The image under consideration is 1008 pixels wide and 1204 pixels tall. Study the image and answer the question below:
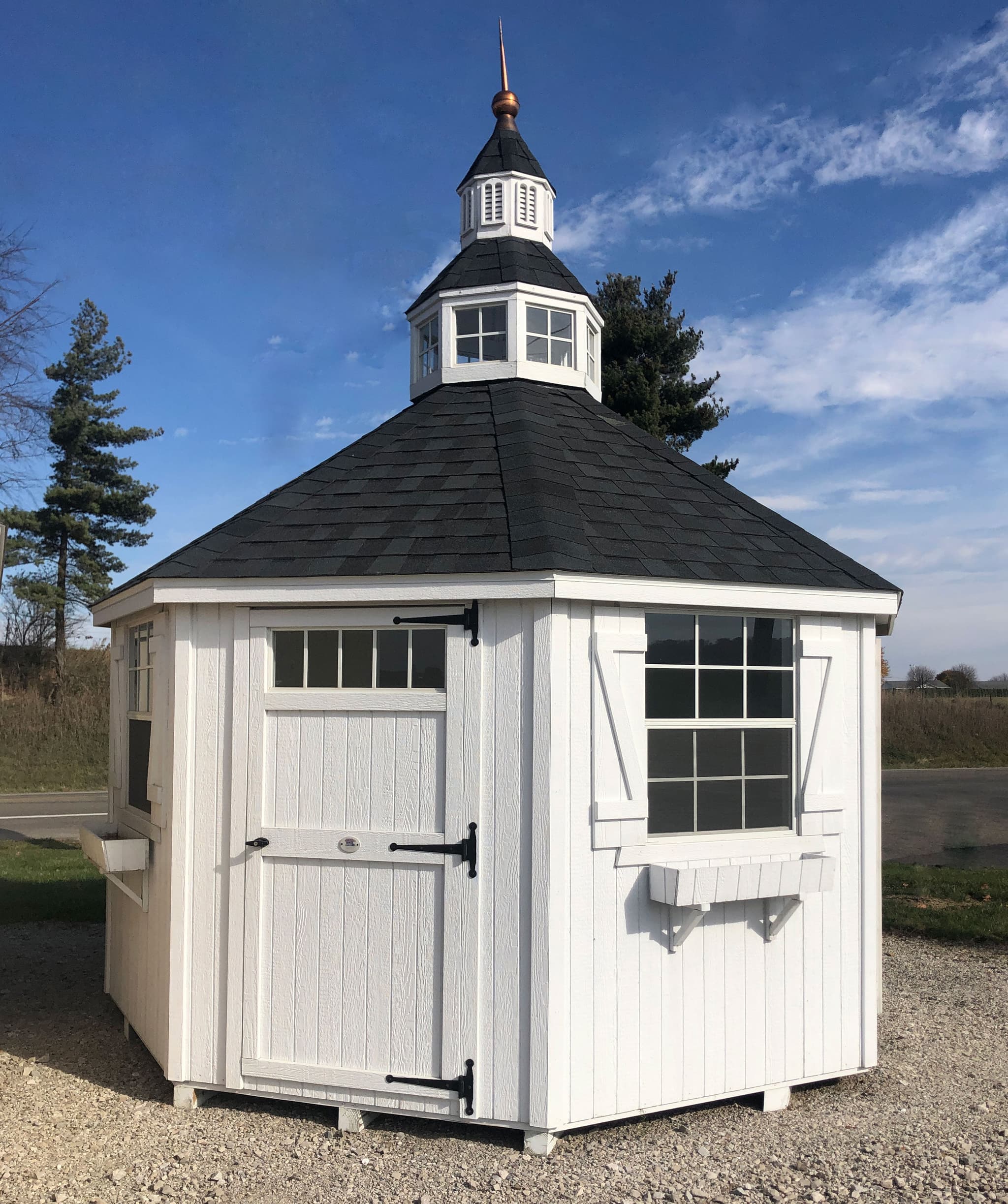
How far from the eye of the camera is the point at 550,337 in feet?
23.8

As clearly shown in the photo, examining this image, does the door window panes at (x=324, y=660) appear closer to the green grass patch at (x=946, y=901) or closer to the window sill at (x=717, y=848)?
the window sill at (x=717, y=848)

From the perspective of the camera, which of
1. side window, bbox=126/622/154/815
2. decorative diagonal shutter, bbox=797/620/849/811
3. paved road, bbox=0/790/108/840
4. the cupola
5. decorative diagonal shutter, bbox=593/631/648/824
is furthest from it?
paved road, bbox=0/790/108/840

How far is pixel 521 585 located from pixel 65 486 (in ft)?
84.3

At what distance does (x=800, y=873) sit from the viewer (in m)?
4.96

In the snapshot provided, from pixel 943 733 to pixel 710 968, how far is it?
24.2m

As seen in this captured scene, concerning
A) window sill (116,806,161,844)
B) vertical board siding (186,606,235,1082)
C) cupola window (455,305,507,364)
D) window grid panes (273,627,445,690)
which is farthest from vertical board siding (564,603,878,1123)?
cupola window (455,305,507,364)

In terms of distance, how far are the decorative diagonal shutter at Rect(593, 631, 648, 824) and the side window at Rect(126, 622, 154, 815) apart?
2.86 m

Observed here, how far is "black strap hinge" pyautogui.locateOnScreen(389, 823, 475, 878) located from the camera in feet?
15.4

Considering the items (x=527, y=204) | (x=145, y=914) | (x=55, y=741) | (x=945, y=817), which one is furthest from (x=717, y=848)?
(x=55, y=741)

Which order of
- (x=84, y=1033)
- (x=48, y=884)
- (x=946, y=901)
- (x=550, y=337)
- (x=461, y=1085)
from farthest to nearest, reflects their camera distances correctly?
(x=48, y=884), (x=946, y=901), (x=550, y=337), (x=84, y=1033), (x=461, y=1085)

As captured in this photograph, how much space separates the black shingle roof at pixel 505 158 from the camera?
7.88m

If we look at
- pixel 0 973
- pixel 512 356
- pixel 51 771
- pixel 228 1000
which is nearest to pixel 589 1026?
pixel 228 1000

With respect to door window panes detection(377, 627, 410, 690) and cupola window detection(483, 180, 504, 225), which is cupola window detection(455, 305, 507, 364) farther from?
door window panes detection(377, 627, 410, 690)

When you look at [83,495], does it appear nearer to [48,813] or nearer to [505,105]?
[48,813]
